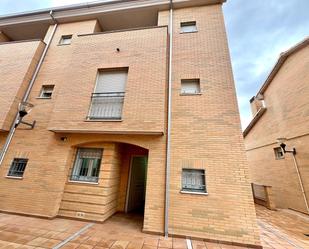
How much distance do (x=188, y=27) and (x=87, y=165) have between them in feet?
26.4

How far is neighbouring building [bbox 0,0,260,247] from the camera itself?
430 cm

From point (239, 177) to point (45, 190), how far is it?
6623 millimetres

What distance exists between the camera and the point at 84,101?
5754 millimetres

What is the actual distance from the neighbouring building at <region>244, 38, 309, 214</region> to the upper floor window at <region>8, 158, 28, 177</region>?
12.3 m

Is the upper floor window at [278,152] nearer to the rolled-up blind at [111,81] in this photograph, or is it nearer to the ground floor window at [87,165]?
the rolled-up blind at [111,81]

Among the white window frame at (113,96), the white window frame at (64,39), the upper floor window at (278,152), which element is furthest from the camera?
the upper floor window at (278,152)

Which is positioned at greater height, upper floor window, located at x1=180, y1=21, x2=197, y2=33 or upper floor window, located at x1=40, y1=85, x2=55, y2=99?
upper floor window, located at x1=180, y1=21, x2=197, y2=33

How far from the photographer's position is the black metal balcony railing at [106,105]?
5672mm

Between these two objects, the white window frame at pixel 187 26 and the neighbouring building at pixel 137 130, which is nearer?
the neighbouring building at pixel 137 130

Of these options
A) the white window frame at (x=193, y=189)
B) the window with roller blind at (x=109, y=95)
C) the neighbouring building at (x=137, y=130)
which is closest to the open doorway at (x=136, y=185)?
the neighbouring building at (x=137, y=130)

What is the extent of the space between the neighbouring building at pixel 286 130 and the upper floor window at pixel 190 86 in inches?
233

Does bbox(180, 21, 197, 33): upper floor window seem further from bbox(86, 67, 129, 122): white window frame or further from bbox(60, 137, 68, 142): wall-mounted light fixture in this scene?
bbox(60, 137, 68, 142): wall-mounted light fixture

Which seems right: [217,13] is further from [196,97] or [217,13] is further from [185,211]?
[185,211]

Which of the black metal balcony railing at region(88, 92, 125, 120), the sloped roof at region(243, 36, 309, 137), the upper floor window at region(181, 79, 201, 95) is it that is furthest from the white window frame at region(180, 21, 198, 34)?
the sloped roof at region(243, 36, 309, 137)
